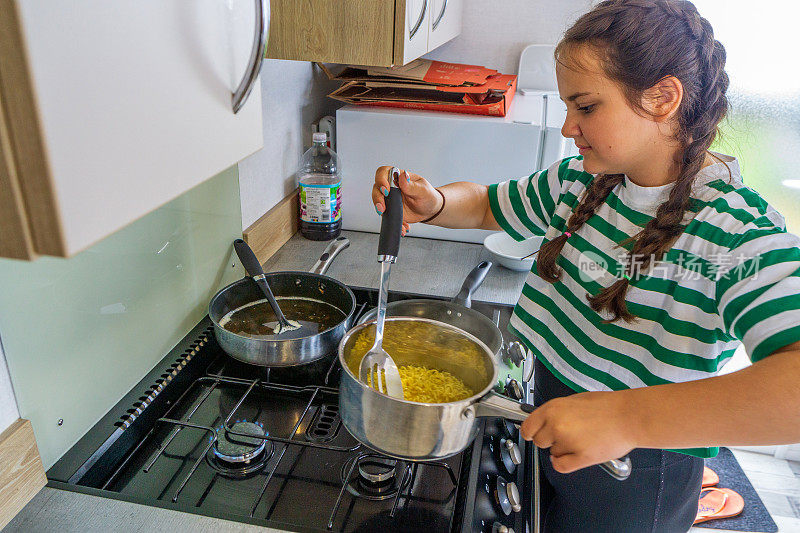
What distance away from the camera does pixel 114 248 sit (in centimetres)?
88

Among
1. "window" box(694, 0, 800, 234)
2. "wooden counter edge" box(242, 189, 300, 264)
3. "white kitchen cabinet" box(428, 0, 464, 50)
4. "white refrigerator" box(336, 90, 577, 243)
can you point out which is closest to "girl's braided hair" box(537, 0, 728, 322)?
"white kitchen cabinet" box(428, 0, 464, 50)

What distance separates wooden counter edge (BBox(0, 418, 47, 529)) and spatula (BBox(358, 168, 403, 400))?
410 millimetres

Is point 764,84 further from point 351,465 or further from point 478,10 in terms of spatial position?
point 351,465

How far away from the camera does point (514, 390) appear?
94cm

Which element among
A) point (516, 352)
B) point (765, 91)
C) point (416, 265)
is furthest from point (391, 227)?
point (765, 91)

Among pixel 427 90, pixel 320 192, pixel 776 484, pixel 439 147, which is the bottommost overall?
pixel 776 484

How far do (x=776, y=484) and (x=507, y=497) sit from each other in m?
1.79

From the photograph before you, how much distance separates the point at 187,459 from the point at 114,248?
320mm

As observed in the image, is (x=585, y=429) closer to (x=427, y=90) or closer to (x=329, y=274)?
(x=329, y=274)

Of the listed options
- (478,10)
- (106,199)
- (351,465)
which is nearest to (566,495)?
(351,465)

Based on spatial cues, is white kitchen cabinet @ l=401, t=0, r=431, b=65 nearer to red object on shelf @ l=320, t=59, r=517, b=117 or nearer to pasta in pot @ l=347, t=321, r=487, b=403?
Answer: red object on shelf @ l=320, t=59, r=517, b=117

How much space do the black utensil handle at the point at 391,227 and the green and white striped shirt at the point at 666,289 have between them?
28cm

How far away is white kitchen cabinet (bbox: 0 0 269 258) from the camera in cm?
32

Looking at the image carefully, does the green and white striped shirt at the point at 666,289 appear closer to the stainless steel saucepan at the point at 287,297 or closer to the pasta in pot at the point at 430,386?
the pasta in pot at the point at 430,386
